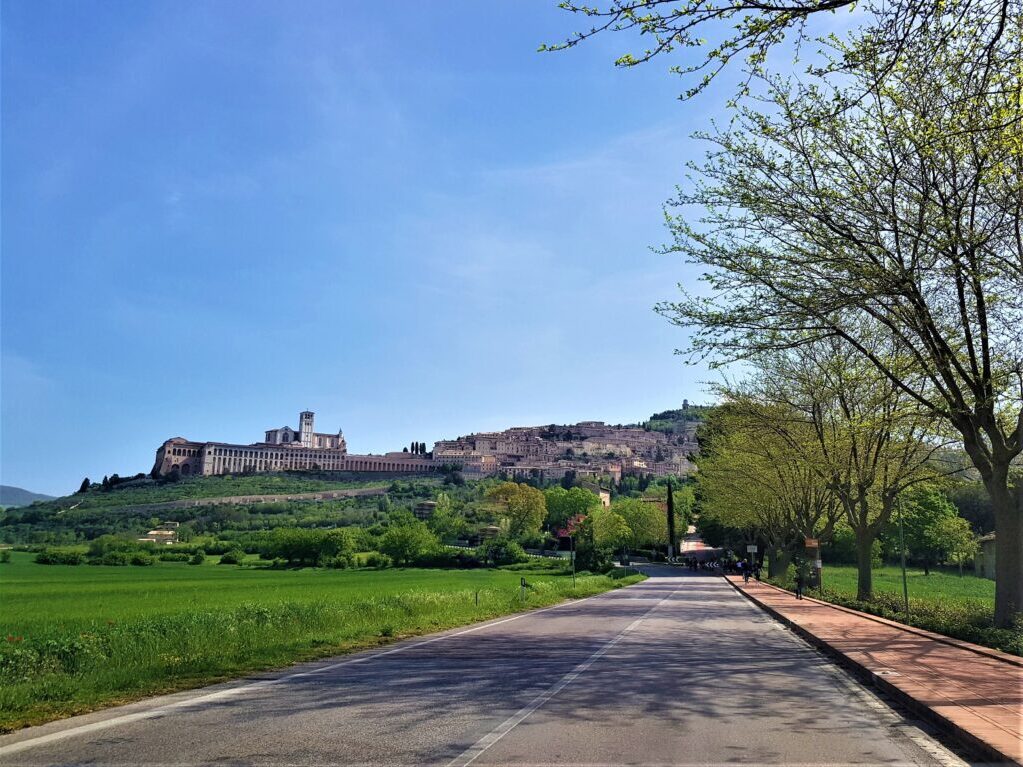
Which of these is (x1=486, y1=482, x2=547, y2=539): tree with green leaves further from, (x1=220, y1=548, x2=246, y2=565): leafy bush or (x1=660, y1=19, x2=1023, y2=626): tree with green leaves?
(x1=660, y1=19, x2=1023, y2=626): tree with green leaves

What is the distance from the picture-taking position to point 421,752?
6266 mm

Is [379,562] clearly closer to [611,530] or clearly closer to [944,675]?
[611,530]

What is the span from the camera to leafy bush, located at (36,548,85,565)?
7938 centimetres

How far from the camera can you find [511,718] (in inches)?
301

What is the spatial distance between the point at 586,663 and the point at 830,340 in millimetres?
17099

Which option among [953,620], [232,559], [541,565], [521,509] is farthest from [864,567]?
[521,509]

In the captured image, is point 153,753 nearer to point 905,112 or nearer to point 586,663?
point 586,663

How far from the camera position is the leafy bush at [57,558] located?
79375mm

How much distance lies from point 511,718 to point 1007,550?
12.6 m

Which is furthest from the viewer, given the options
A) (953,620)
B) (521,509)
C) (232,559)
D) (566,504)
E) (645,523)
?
(566,504)

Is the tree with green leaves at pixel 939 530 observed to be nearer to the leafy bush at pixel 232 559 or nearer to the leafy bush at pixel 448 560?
the leafy bush at pixel 448 560

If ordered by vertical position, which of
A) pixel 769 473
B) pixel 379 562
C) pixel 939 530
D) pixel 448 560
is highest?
pixel 769 473

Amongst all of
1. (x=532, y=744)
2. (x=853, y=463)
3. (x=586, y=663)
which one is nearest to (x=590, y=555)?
(x=853, y=463)

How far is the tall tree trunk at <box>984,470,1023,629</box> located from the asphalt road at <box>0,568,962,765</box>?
4816mm
